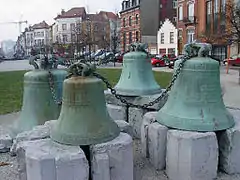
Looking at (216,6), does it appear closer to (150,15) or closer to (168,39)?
(168,39)

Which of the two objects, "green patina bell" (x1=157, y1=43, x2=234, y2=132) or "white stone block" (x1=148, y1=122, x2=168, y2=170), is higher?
"green patina bell" (x1=157, y1=43, x2=234, y2=132)

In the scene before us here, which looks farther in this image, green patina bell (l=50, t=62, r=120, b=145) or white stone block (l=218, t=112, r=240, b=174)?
white stone block (l=218, t=112, r=240, b=174)

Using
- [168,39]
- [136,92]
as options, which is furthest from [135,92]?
[168,39]

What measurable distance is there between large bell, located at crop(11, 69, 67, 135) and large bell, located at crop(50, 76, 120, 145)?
1.37 meters

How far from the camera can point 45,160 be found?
290 cm

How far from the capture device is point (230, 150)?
12.1 ft

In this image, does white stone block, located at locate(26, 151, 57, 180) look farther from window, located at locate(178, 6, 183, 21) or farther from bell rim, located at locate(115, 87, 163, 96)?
window, located at locate(178, 6, 183, 21)

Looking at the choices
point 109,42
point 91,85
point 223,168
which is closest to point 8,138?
point 91,85

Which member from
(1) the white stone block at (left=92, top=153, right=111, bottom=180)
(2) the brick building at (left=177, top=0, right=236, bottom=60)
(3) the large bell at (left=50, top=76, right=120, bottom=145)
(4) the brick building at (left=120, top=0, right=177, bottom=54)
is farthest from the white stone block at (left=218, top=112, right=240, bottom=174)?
(4) the brick building at (left=120, top=0, right=177, bottom=54)

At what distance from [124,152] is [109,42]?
3907cm

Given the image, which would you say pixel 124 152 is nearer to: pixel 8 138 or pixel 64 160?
pixel 64 160

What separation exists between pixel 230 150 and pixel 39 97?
2705mm

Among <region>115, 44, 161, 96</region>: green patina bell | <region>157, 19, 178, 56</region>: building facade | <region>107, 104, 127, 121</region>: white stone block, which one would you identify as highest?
<region>157, 19, 178, 56</region>: building facade

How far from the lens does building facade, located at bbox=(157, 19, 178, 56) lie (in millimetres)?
38688
